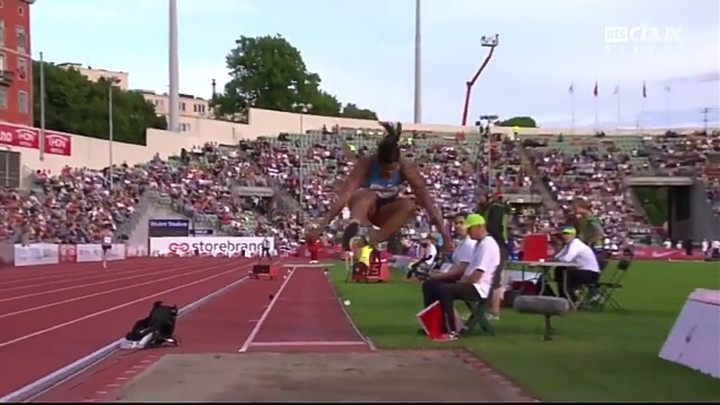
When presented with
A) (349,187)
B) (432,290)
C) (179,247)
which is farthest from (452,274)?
(179,247)

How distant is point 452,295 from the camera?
45.2 ft

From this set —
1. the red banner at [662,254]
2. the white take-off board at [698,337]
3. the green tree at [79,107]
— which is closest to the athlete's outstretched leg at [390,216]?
the white take-off board at [698,337]

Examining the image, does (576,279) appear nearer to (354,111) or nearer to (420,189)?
(420,189)

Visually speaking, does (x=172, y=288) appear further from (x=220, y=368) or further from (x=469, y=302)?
(x=220, y=368)

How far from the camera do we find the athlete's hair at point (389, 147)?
8266mm

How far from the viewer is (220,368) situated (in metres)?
10.7

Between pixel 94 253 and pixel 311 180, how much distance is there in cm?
1148

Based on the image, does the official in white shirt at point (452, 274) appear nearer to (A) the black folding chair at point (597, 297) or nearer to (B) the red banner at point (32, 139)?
(A) the black folding chair at point (597, 297)

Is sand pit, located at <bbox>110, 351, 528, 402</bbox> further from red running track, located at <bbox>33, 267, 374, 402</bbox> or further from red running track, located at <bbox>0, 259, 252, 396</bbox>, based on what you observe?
red running track, located at <bbox>0, 259, 252, 396</bbox>

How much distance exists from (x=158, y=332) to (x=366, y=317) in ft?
15.8

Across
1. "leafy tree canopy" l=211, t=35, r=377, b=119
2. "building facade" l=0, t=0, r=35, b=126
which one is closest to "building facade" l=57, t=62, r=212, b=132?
"leafy tree canopy" l=211, t=35, r=377, b=119

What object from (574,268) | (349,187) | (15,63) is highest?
(15,63)

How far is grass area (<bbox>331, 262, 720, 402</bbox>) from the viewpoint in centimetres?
899

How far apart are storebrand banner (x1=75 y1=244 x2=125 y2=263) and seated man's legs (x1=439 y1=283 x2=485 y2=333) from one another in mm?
36344
